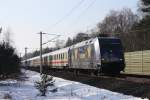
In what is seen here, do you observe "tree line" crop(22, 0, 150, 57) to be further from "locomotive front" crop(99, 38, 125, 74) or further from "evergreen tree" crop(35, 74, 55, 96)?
"evergreen tree" crop(35, 74, 55, 96)

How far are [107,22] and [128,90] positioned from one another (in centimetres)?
8463

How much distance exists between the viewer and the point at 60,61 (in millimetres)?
54531

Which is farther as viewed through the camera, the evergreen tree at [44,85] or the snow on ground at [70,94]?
the evergreen tree at [44,85]

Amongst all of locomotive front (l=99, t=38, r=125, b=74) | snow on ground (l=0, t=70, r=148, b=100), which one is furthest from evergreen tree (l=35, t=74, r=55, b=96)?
locomotive front (l=99, t=38, r=125, b=74)

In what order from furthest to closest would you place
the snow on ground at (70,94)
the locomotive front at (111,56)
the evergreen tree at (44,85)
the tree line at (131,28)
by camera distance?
the tree line at (131,28) < the locomotive front at (111,56) < the evergreen tree at (44,85) < the snow on ground at (70,94)

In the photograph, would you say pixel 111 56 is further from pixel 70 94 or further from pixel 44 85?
pixel 44 85

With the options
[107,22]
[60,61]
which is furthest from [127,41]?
[107,22]

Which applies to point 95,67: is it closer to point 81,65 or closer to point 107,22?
point 81,65

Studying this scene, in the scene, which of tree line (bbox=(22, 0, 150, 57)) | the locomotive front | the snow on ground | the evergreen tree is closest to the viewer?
the snow on ground

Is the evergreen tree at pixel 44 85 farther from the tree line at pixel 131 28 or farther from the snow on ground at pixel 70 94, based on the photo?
the tree line at pixel 131 28

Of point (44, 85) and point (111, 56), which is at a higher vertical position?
point (111, 56)

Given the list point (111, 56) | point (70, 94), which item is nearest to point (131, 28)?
point (111, 56)

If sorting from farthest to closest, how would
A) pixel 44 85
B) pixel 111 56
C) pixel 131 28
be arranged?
pixel 131 28 < pixel 111 56 < pixel 44 85

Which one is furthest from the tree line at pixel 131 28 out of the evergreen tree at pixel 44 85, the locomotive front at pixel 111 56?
the evergreen tree at pixel 44 85
